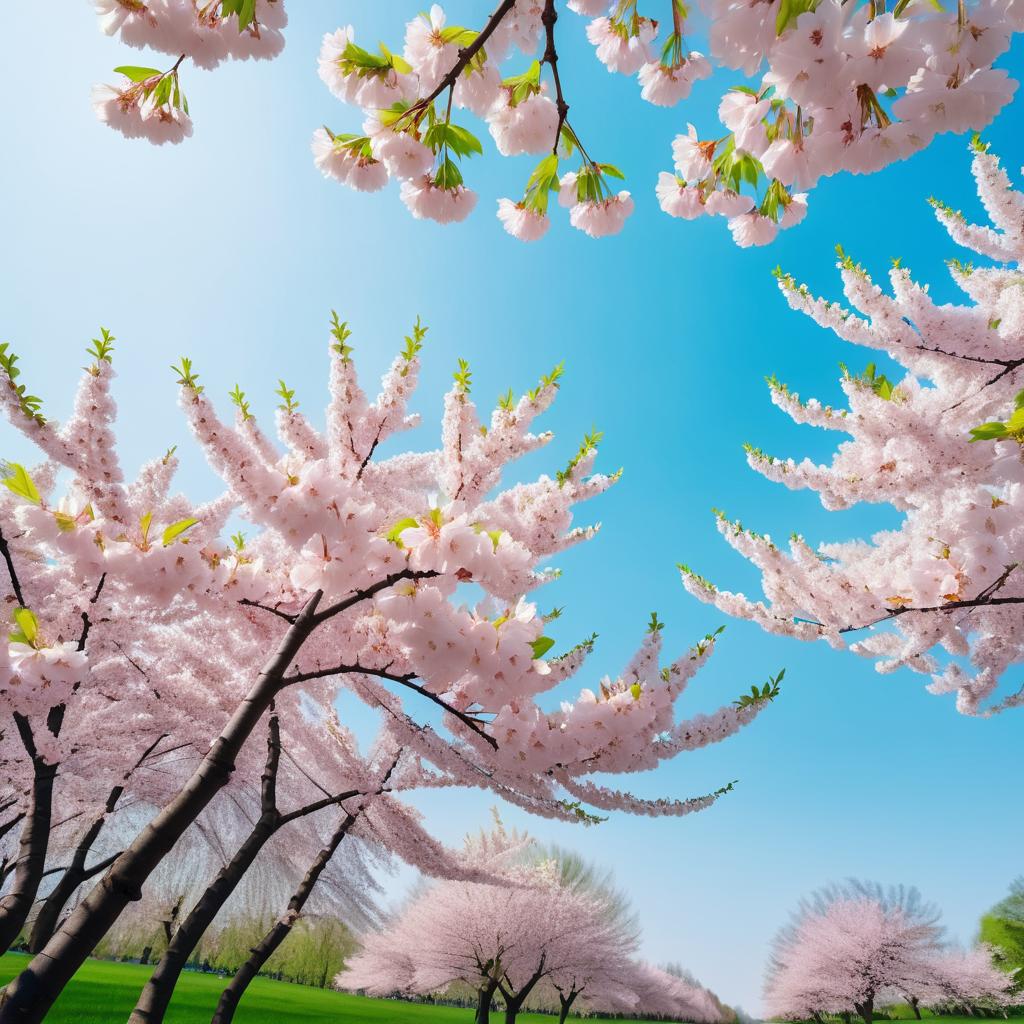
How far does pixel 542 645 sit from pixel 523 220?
1880mm

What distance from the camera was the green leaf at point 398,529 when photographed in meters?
2.47

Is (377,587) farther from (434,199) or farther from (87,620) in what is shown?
(87,620)

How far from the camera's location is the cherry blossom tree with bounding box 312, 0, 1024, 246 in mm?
1342

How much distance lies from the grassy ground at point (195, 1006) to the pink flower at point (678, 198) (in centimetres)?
1731

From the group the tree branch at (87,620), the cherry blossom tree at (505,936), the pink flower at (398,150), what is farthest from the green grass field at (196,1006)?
the pink flower at (398,150)

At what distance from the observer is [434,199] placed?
90.1 inches

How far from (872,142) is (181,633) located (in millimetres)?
7427

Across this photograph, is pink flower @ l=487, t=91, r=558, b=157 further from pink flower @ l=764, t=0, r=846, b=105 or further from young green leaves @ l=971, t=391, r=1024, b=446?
young green leaves @ l=971, t=391, r=1024, b=446

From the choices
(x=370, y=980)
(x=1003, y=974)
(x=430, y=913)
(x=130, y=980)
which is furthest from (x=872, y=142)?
(x=1003, y=974)

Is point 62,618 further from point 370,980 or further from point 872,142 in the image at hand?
point 370,980

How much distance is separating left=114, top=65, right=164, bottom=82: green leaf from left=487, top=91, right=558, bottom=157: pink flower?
1.18 meters

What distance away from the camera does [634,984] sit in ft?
88.0

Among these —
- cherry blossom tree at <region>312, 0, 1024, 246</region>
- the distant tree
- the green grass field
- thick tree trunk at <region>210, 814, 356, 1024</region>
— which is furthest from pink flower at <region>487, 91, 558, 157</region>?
the distant tree

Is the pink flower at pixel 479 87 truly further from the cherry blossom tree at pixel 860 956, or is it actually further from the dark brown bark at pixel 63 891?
the cherry blossom tree at pixel 860 956
